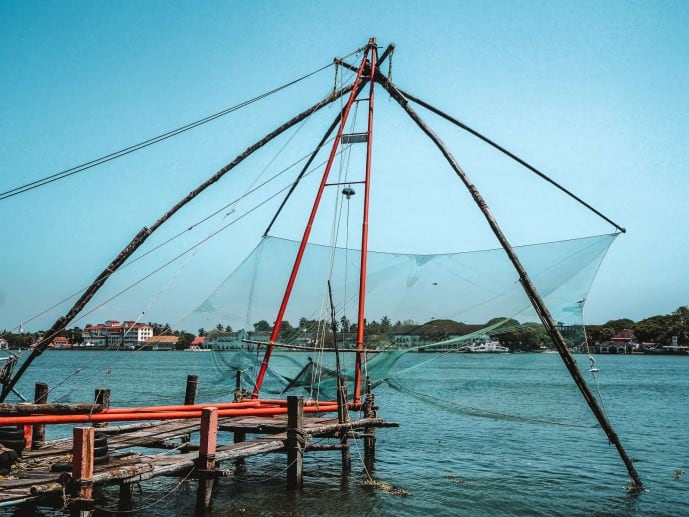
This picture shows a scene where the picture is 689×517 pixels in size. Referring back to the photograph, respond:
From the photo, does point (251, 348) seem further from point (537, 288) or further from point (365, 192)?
point (537, 288)

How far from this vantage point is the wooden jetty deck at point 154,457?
30.2 ft

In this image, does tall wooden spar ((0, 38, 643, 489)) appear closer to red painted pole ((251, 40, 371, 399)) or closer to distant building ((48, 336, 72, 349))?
red painted pole ((251, 40, 371, 399))

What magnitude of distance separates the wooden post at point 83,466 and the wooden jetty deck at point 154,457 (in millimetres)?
15

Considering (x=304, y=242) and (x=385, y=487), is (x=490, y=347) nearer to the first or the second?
(x=385, y=487)

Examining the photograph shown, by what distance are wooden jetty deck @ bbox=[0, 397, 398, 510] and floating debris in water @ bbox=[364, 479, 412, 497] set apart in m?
1.20

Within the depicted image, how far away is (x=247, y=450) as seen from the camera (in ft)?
41.8

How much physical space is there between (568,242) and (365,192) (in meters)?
5.50

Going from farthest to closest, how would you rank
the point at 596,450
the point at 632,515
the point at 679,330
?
1. the point at 679,330
2. the point at 596,450
3. the point at 632,515

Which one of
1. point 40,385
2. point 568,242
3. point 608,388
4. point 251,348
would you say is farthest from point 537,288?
point 608,388

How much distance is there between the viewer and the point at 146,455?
13133 mm

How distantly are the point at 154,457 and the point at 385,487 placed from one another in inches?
271

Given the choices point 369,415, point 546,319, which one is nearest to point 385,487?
point 369,415

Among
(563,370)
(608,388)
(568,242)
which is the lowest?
(608,388)

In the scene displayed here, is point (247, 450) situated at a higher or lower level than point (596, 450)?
higher
